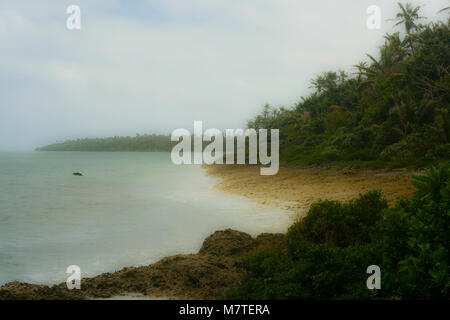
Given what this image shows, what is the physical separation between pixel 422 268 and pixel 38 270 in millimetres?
8653

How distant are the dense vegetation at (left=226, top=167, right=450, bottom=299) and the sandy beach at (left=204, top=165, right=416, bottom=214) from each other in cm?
605

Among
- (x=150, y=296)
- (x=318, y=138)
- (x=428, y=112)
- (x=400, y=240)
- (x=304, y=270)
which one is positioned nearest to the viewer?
(x=400, y=240)

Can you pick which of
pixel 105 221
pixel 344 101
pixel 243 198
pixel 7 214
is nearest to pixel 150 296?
pixel 105 221

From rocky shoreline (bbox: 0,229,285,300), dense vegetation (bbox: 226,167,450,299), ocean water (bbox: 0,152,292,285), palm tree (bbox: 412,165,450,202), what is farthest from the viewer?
ocean water (bbox: 0,152,292,285)

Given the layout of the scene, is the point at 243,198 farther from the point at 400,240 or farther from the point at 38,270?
the point at 400,240

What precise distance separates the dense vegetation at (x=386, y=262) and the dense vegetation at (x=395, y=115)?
13.3m

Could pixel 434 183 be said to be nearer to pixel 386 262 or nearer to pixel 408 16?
pixel 386 262

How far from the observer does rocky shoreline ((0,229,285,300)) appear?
18.3 ft

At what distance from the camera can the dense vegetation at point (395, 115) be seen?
1939 centimetres

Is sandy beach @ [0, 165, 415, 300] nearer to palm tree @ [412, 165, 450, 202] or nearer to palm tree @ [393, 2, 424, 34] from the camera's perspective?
palm tree @ [412, 165, 450, 202]

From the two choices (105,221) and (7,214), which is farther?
(7,214)

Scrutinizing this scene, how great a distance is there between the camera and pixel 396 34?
124 feet

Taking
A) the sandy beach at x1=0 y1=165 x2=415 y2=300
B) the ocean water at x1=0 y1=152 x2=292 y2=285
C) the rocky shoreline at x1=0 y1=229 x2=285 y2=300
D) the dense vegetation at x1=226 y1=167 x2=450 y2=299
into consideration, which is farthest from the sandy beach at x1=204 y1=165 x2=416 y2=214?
the dense vegetation at x1=226 y1=167 x2=450 y2=299

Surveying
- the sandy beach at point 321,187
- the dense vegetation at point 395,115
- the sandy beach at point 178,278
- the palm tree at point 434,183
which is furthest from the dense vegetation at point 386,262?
the dense vegetation at point 395,115
